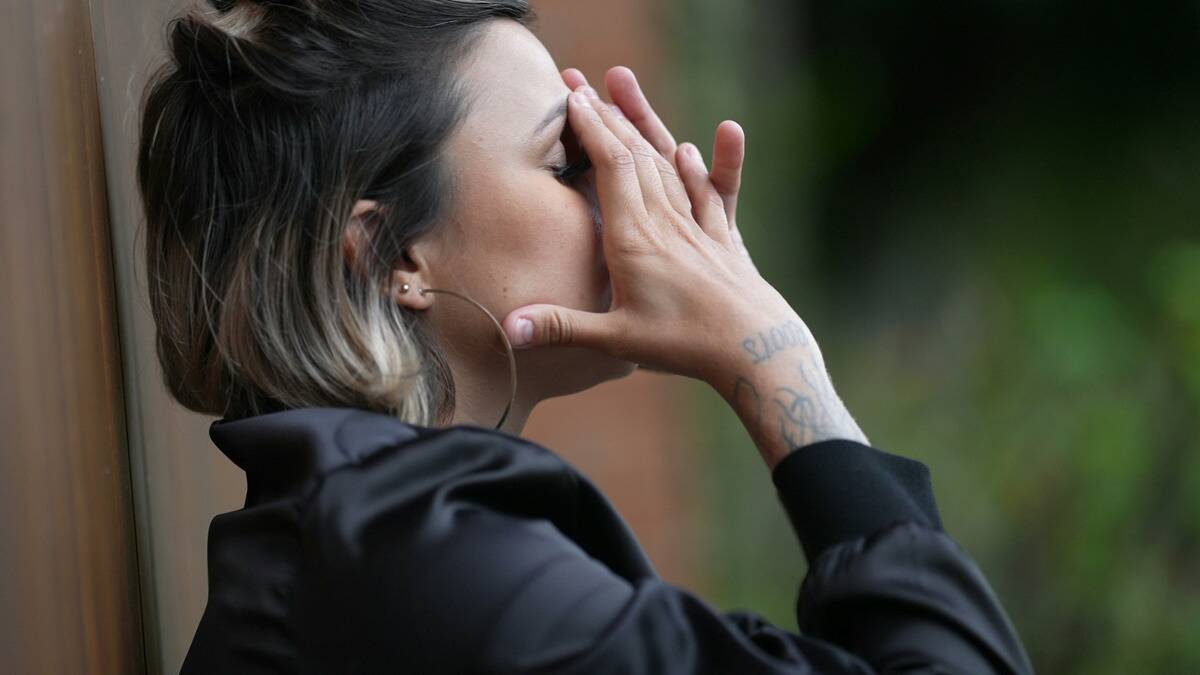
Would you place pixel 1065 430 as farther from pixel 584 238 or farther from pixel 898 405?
pixel 584 238

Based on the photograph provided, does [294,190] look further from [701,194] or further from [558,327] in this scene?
[701,194]

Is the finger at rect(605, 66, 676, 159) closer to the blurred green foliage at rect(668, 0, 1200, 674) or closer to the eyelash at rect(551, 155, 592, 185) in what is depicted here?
the eyelash at rect(551, 155, 592, 185)

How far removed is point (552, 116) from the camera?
5.32 ft

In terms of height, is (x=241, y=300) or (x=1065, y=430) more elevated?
(x=241, y=300)

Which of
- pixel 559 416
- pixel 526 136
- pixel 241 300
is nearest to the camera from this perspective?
pixel 241 300

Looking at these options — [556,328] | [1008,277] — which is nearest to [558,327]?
[556,328]

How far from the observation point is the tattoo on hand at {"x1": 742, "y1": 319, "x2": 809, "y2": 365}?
4.85ft

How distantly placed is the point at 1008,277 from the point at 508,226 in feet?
7.45

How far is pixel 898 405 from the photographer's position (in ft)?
11.5

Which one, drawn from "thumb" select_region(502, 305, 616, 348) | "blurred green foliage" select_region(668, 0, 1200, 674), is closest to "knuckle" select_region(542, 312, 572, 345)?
"thumb" select_region(502, 305, 616, 348)

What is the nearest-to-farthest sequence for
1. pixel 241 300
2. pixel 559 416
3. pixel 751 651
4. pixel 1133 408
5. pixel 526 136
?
pixel 751 651 < pixel 241 300 < pixel 526 136 < pixel 559 416 < pixel 1133 408

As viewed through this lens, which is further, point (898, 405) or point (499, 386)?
point (898, 405)

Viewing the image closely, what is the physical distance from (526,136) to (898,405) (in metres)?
2.13

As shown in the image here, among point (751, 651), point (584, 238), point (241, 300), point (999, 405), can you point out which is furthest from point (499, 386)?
point (999, 405)
